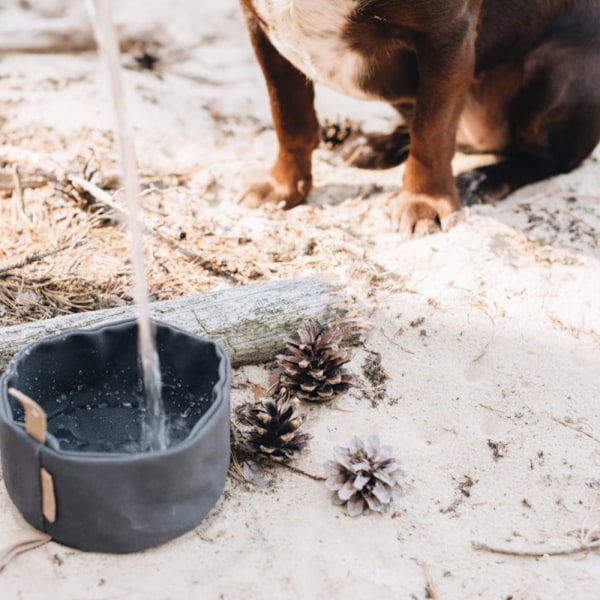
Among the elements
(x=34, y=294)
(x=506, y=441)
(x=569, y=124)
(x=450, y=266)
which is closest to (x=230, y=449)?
(x=506, y=441)

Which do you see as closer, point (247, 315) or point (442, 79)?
point (247, 315)

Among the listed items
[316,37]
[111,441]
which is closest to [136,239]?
[111,441]

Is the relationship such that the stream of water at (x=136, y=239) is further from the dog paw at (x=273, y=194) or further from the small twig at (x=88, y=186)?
the dog paw at (x=273, y=194)

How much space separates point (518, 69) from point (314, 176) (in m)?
0.90

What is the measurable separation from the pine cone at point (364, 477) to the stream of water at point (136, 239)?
389 millimetres

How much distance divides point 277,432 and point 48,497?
542mm

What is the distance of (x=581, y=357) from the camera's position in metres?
2.28

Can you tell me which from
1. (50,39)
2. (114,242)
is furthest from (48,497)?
(50,39)

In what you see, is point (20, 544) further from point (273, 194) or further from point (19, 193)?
point (273, 194)

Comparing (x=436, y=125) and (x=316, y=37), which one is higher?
(x=316, y=37)

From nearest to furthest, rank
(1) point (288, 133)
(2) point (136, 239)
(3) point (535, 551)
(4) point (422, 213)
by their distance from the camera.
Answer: (2) point (136, 239) → (3) point (535, 551) → (4) point (422, 213) → (1) point (288, 133)

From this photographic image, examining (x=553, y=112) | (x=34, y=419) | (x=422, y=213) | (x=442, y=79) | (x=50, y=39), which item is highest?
(x=442, y=79)

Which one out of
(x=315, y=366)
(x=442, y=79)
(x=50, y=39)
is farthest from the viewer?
(x=50, y=39)

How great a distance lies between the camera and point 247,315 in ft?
6.88
